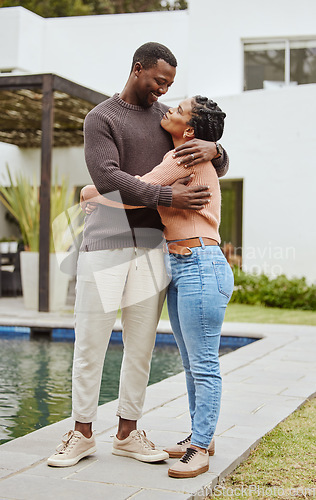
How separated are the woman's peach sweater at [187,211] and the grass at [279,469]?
2.98 ft

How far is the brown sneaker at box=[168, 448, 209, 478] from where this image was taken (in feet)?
8.21

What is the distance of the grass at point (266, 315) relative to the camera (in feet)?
27.2

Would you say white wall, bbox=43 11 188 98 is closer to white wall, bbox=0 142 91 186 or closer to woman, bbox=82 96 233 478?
white wall, bbox=0 142 91 186

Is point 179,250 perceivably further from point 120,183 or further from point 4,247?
point 4,247

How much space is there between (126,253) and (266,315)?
6.43 metres

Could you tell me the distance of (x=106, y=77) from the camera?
1311 cm

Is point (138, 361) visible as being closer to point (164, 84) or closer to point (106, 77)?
point (164, 84)

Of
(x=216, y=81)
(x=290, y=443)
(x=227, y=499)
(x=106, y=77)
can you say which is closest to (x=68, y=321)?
(x=290, y=443)

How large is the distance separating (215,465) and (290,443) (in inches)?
21.5

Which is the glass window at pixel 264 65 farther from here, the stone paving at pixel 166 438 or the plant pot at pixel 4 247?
the stone paving at pixel 166 438

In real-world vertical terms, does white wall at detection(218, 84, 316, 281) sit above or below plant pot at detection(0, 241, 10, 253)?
above

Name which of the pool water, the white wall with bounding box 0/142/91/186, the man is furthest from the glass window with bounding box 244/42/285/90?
the man

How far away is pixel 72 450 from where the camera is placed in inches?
104

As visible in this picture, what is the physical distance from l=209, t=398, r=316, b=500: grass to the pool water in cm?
129
